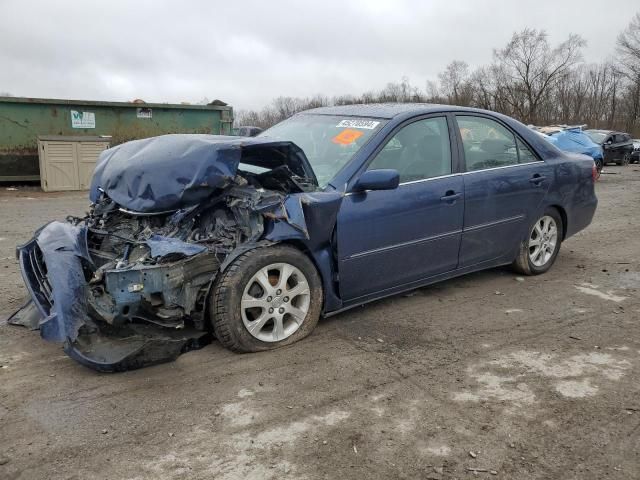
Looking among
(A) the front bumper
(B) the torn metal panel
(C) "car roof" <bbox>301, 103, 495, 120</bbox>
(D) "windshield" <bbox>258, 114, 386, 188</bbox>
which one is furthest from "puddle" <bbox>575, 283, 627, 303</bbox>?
(B) the torn metal panel

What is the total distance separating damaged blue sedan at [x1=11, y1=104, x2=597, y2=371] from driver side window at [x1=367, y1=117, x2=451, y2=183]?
0.04 feet

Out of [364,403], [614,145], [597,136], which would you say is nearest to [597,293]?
[364,403]

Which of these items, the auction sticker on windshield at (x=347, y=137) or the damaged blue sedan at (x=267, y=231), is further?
the auction sticker on windshield at (x=347, y=137)

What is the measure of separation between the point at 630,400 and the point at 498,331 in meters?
1.11

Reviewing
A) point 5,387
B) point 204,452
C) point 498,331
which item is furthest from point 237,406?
point 498,331

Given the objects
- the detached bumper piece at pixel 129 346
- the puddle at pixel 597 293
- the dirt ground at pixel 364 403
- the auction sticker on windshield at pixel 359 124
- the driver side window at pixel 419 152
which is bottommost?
the dirt ground at pixel 364 403

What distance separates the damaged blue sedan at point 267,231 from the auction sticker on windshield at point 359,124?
16 millimetres

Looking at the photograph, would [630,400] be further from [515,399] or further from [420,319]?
[420,319]

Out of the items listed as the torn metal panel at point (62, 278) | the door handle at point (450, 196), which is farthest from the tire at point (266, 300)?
the door handle at point (450, 196)

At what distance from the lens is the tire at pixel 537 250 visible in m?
5.29

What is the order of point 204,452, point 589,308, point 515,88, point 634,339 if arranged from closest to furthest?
point 204,452, point 634,339, point 589,308, point 515,88

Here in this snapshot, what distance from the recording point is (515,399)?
311cm

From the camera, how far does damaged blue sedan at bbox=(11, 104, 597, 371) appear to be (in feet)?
11.0

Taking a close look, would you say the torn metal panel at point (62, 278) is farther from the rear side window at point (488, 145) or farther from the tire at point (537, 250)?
the tire at point (537, 250)
